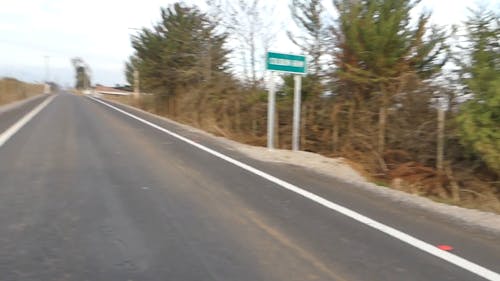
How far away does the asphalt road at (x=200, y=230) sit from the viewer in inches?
183

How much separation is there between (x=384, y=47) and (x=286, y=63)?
9.29 ft

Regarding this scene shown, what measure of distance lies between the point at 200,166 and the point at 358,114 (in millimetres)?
5672

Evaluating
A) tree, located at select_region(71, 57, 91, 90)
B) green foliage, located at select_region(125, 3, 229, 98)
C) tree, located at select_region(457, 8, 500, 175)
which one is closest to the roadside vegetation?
tree, located at select_region(457, 8, 500, 175)

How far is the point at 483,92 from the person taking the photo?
9.99m

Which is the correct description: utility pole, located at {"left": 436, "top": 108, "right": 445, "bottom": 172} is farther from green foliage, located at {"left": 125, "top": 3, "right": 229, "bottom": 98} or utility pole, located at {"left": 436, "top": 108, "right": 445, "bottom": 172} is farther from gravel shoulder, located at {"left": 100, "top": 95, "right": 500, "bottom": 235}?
green foliage, located at {"left": 125, "top": 3, "right": 229, "bottom": 98}

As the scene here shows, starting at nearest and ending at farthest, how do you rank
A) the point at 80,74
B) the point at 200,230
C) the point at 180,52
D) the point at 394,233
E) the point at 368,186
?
the point at 200,230
the point at 394,233
the point at 368,186
the point at 180,52
the point at 80,74

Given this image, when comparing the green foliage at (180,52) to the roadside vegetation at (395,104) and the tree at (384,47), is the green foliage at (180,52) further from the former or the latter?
the tree at (384,47)

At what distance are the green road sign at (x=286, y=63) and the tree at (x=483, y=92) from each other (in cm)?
369

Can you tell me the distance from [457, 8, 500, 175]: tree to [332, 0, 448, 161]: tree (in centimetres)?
260

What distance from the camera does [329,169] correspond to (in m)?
10.6

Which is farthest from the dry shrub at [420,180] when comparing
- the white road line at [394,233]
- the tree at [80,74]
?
the tree at [80,74]

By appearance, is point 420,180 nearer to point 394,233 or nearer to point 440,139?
point 440,139

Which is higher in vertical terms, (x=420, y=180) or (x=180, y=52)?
(x=180, y=52)

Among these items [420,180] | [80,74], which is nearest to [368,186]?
[420,180]
